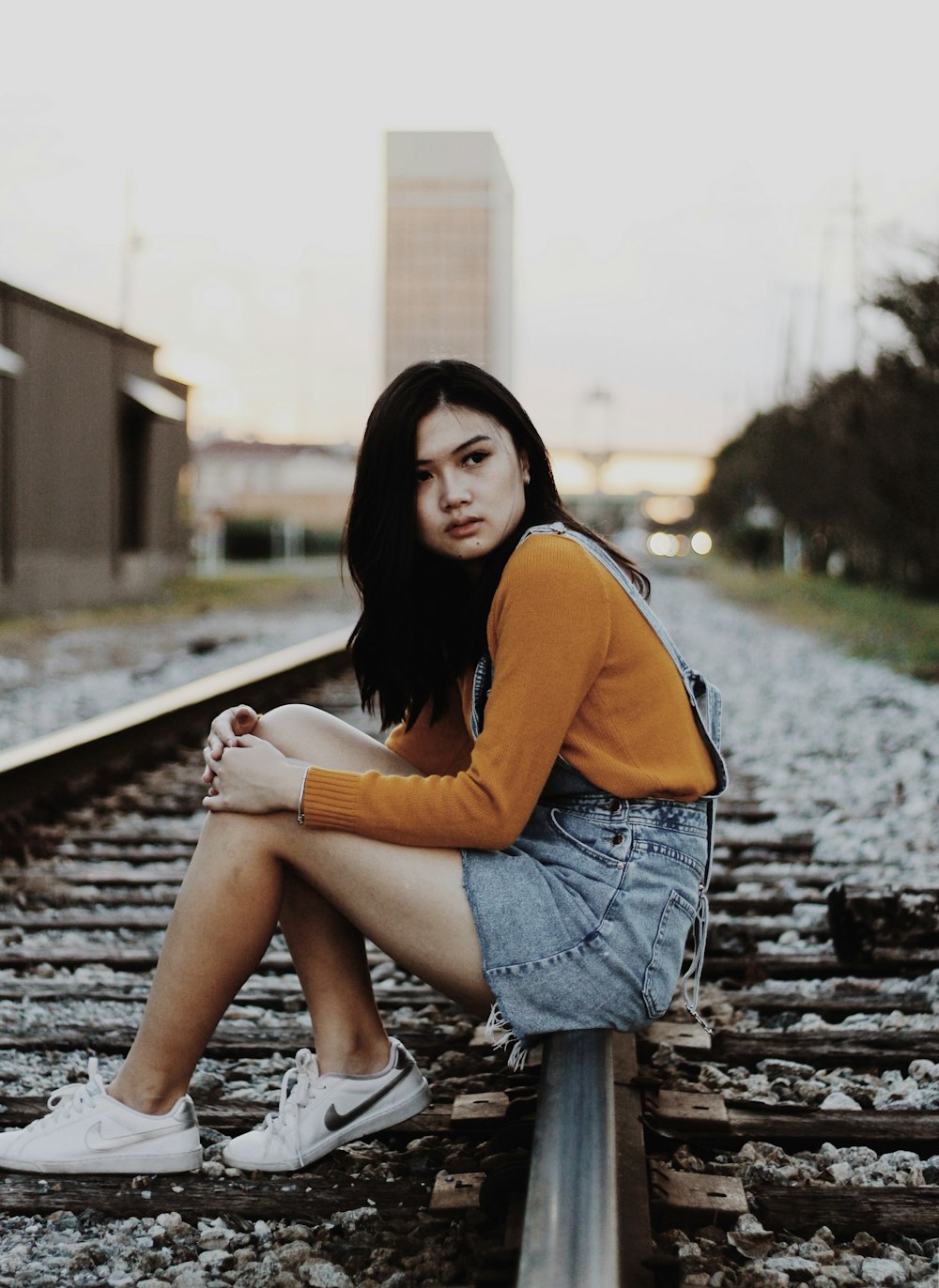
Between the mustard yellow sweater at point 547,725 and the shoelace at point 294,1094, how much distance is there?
1.48 ft

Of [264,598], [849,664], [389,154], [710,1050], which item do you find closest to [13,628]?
[264,598]

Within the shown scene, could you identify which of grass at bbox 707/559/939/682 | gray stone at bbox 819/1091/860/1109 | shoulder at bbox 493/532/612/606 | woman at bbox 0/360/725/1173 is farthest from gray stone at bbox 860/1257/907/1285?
grass at bbox 707/559/939/682

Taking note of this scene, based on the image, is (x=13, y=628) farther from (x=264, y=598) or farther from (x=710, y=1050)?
(x=710, y=1050)

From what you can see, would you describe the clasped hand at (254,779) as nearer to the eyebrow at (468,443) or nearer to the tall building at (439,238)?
the eyebrow at (468,443)

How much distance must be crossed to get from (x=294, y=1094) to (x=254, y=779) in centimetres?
52

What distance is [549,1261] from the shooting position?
1435mm

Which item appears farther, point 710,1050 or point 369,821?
point 710,1050

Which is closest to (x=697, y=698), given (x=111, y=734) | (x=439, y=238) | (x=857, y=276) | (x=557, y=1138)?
(x=557, y=1138)

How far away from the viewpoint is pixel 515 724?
2029 mm

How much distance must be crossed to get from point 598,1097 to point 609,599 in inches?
28.3

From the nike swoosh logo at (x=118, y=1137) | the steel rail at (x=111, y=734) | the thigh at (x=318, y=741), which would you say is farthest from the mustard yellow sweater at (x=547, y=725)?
the steel rail at (x=111, y=734)

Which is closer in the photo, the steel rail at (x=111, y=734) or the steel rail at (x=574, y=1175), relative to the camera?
the steel rail at (x=574, y=1175)

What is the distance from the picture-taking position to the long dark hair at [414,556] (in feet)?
7.35

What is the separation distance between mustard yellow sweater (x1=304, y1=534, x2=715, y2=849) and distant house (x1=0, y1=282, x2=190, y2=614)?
53.4 ft
